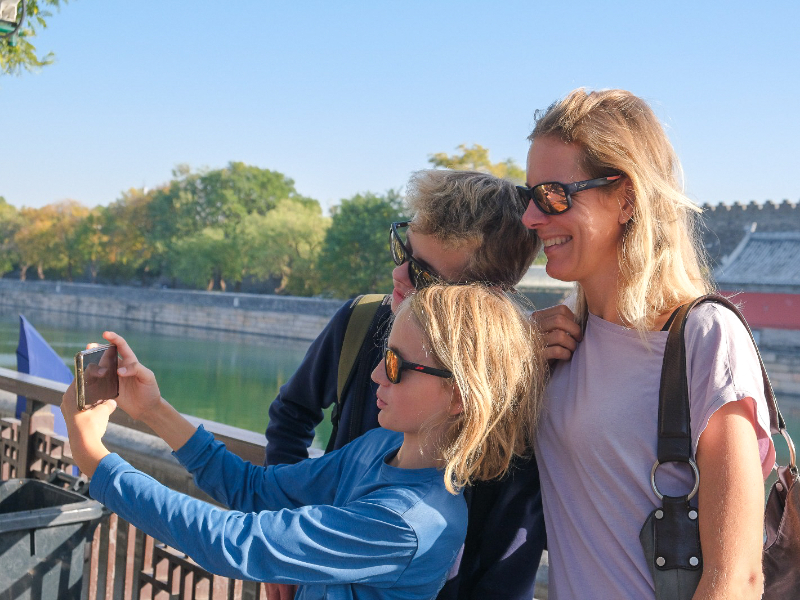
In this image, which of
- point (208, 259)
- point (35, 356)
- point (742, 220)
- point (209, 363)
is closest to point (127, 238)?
point (208, 259)

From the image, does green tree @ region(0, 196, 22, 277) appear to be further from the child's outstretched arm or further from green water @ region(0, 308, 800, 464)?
the child's outstretched arm

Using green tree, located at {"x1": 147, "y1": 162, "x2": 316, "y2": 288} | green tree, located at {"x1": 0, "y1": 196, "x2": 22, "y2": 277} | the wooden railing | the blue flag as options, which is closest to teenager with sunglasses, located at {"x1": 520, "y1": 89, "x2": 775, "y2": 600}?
the wooden railing

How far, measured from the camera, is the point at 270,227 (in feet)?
128

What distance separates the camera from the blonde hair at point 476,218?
144 cm

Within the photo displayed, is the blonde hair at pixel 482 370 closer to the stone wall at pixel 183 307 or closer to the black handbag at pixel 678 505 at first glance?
the black handbag at pixel 678 505

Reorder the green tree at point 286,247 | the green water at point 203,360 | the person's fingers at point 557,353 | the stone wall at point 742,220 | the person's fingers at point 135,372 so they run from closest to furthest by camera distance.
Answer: the person's fingers at point 557,353 < the person's fingers at point 135,372 < the green water at point 203,360 < the stone wall at point 742,220 < the green tree at point 286,247

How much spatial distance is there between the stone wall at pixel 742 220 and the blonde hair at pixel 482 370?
25544mm

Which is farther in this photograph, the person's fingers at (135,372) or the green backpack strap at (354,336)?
the green backpack strap at (354,336)

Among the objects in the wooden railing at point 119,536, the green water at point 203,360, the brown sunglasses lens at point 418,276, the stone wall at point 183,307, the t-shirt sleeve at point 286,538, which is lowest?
the green water at point 203,360

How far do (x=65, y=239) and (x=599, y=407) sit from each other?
51692mm

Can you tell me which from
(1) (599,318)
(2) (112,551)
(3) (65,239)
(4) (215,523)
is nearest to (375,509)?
(4) (215,523)

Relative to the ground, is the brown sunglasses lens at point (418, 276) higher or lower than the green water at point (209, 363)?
higher

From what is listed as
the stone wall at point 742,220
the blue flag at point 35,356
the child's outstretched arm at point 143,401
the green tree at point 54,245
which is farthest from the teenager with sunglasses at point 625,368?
the green tree at point 54,245

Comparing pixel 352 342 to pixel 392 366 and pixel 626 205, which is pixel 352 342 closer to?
pixel 392 366
